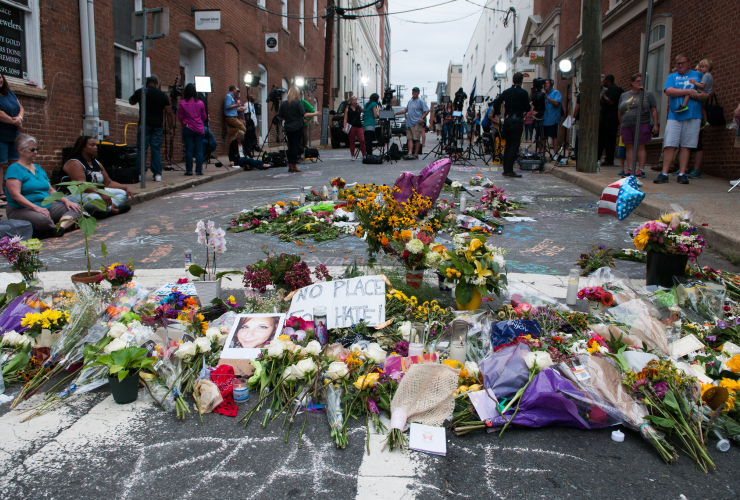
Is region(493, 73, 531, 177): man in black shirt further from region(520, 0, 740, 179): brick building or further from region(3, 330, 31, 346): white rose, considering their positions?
region(3, 330, 31, 346): white rose

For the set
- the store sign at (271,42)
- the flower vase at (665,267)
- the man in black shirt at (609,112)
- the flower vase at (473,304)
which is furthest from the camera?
the store sign at (271,42)

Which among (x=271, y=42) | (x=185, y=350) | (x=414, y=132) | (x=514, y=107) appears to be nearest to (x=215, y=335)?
(x=185, y=350)

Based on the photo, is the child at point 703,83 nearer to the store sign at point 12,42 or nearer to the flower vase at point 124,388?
the flower vase at point 124,388

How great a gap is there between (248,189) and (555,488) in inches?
365

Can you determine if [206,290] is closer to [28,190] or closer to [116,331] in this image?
[116,331]

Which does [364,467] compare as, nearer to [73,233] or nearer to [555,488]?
[555,488]

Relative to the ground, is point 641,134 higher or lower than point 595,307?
higher

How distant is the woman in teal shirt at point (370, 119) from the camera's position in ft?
48.7

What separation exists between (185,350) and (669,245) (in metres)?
3.52

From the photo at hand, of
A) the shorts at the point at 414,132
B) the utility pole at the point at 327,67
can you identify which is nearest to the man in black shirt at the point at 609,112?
the shorts at the point at 414,132

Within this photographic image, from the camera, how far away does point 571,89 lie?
773 inches

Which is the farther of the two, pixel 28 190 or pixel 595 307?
pixel 28 190

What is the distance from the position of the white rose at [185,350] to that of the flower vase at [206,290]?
3.00ft

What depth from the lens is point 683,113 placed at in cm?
847
